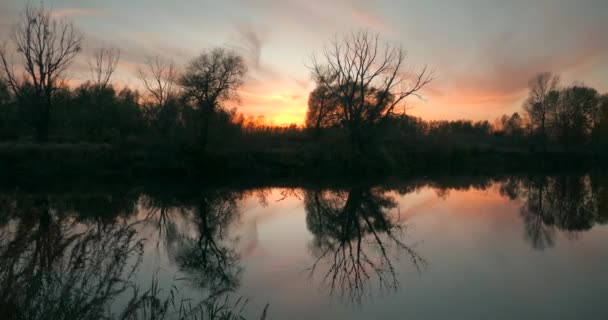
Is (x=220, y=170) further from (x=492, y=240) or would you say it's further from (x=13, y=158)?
(x=492, y=240)

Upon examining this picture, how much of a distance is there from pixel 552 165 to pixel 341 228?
41.1 metres

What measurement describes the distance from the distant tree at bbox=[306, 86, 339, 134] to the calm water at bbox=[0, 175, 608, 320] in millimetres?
22632

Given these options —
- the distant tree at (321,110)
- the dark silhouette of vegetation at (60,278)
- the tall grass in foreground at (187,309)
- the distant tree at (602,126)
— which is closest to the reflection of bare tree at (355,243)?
the tall grass in foreground at (187,309)

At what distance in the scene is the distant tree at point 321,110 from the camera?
129 ft

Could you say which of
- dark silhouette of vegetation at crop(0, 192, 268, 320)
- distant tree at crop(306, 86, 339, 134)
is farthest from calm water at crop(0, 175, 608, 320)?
distant tree at crop(306, 86, 339, 134)

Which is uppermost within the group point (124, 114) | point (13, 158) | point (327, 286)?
point (124, 114)

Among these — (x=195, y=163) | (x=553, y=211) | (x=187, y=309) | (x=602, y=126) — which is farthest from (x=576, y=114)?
(x=187, y=309)

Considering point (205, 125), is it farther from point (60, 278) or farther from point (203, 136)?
point (60, 278)

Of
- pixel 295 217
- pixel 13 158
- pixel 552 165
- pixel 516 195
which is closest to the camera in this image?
pixel 295 217

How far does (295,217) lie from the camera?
14172mm

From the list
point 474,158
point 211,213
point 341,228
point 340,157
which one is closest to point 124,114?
point 340,157

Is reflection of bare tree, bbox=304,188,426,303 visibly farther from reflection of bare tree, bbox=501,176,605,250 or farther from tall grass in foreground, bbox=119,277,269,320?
reflection of bare tree, bbox=501,176,605,250

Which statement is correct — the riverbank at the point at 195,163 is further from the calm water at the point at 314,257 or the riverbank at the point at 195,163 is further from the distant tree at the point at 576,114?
the distant tree at the point at 576,114

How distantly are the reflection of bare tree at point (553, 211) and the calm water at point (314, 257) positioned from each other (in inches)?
2.9
